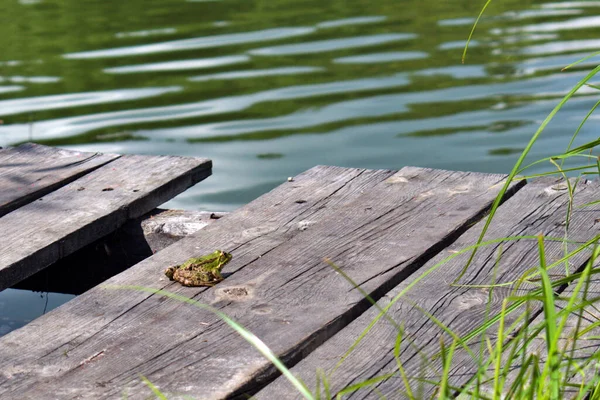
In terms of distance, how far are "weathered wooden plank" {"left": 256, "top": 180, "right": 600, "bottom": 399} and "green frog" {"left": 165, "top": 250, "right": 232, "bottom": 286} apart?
0.40 m

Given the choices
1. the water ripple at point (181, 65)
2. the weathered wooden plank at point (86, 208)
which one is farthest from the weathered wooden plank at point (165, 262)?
the water ripple at point (181, 65)

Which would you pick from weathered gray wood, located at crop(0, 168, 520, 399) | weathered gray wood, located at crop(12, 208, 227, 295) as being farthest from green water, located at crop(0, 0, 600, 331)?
weathered gray wood, located at crop(0, 168, 520, 399)

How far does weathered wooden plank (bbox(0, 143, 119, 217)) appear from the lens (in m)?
3.18

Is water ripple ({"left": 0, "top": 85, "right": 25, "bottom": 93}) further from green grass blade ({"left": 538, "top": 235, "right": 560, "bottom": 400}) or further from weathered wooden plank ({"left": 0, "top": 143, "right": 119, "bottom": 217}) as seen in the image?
green grass blade ({"left": 538, "top": 235, "right": 560, "bottom": 400})

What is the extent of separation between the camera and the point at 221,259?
2455 millimetres

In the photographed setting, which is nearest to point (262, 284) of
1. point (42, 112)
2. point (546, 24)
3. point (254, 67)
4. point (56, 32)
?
point (42, 112)

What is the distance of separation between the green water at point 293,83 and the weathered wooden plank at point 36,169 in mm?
545

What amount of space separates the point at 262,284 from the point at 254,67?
5329 millimetres

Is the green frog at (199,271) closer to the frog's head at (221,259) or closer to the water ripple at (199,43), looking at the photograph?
the frog's head at (221,259)

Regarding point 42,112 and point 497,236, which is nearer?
point 497,236

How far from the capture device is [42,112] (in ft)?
22.3

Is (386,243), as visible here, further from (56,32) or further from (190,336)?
(56,32)

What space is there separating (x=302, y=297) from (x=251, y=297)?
122mm

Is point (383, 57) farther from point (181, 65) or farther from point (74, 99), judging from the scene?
point (74, 99)
